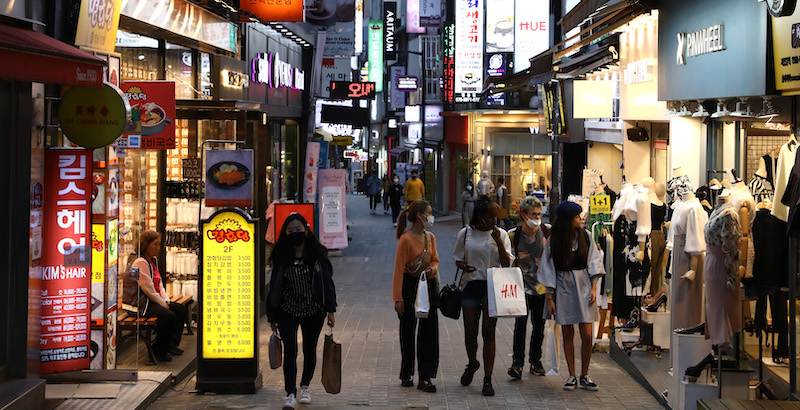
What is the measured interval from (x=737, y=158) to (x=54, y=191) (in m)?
7.23

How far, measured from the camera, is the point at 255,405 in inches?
332

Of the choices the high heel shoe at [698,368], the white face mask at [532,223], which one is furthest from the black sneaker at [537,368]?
the high heel shoe at [698,368]

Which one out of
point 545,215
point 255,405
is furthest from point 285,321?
point 545,215

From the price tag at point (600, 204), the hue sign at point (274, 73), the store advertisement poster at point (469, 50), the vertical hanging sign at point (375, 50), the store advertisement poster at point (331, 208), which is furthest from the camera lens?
the vertical hanging sign at point (375, 50)

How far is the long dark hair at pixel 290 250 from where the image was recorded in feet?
27.2

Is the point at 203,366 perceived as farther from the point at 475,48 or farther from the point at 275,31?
the point at 475,48

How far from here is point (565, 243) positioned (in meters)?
8.95

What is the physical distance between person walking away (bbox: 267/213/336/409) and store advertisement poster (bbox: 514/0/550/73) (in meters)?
21.7

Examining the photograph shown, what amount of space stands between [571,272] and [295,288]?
259cm

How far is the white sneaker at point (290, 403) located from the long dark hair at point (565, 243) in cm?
273

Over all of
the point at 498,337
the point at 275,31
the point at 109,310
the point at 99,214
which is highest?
the point at 275,31

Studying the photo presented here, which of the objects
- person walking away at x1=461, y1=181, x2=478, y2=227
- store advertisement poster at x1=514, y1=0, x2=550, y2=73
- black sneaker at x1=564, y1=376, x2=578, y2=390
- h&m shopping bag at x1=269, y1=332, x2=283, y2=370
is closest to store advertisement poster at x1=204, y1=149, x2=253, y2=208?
h&m shopping bag at x1=269, y1=332, x2=283, y2=370

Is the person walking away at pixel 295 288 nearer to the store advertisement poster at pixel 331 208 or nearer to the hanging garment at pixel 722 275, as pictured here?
the hanging garment at pixel 722 275

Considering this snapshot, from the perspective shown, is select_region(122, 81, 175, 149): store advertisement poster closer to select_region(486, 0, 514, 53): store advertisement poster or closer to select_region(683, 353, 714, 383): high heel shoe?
select_region(683, 353, 714, 383): high heel shoe
